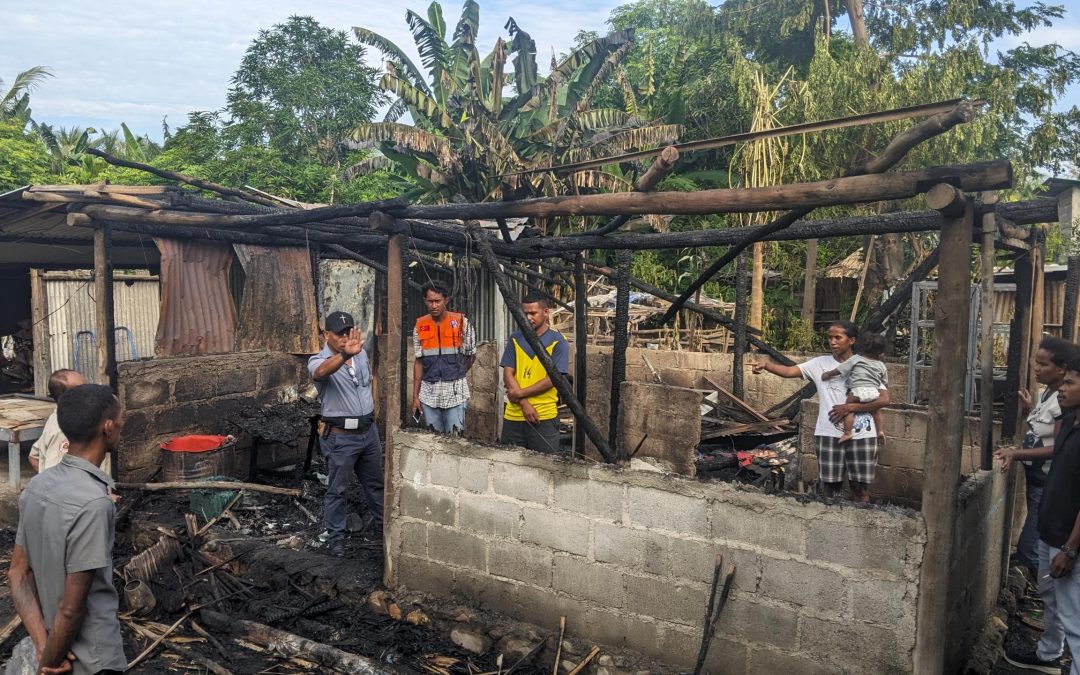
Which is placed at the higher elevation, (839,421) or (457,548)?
(839,421)

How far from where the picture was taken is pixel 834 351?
578 centimetres

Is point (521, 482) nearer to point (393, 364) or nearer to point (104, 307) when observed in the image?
point (393, 364)

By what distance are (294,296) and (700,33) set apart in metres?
16.5

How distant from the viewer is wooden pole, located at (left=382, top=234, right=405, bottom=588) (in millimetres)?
5418

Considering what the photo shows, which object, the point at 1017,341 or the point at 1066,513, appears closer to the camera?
the point at 1066,513

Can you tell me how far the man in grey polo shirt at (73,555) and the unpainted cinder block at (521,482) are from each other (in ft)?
7.88

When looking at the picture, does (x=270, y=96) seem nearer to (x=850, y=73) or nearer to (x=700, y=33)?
(x=700, y=33)

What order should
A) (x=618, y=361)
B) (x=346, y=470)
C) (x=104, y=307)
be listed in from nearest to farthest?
(x=618, y=361) → (x=346, y=470) → (x=104, y=307)

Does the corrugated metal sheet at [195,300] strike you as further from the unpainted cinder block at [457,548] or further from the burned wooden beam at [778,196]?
the unpainted cinder block at [457,548]

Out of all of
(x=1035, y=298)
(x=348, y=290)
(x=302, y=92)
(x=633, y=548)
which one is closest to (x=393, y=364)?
(x=633, y=548)

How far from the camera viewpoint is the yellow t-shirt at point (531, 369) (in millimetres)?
6418

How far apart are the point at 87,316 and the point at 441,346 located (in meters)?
4.51

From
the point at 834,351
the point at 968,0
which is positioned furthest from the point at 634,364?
the point at 968,0

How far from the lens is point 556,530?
15.3 ft
